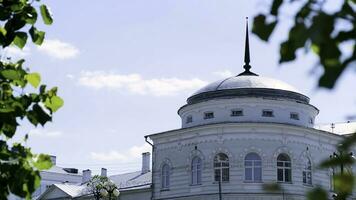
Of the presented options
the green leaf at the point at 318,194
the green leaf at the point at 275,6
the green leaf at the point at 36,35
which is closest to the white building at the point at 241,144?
the green leaf at the point at 36,35

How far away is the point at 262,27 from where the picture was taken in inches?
106

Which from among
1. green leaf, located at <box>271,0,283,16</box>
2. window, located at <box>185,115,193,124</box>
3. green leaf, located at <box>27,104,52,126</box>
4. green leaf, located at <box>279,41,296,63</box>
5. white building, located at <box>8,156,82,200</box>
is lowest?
green leaf, located at <box>279,41,296,63</box>

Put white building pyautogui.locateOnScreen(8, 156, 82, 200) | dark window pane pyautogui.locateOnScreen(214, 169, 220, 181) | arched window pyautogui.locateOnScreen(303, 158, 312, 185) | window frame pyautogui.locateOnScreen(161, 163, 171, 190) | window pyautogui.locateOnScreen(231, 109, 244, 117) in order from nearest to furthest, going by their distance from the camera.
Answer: dark window pane pyautogui.locateOnScreen(214, 169, 220, 181), arched window pyautogui.locateOnScreen(303, 158, 312, 185), window pyautogui.locateOnScreen(231, 109, 244, 117), window frame pyautogui.locateOnScreen(161, 163, 171, 190), white building pyautogui.locateOnScreen(8, 156, 82, 200)

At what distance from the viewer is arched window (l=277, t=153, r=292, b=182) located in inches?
1492

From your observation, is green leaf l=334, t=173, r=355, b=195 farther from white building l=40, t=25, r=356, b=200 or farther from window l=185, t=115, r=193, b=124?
window l=185, t=115, r=193, b=124

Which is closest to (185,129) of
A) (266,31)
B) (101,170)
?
(101,170)

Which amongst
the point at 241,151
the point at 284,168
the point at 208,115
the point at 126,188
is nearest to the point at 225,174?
the point at 241,151

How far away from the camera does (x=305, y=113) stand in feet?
132

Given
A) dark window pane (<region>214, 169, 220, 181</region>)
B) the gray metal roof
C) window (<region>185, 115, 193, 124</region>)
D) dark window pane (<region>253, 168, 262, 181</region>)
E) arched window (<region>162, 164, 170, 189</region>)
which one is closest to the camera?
dark window pane (<region>253, 168, 262, 181</region>)

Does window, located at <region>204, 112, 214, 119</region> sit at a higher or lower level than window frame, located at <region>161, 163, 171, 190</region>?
higher

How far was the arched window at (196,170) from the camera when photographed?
39250 millimetres

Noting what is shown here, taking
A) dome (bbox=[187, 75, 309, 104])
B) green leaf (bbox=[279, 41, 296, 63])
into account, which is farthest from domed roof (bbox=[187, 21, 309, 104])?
green leaf (bbox=[279, 41, 296, 63])

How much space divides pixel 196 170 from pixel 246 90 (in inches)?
235

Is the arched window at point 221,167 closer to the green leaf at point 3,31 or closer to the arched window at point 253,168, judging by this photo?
the arched window at point 253,168
